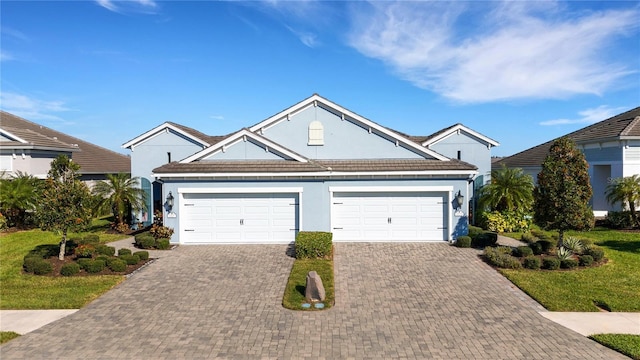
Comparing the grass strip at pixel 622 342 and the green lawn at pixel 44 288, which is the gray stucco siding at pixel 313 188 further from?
the grass strip at pixel 622 342

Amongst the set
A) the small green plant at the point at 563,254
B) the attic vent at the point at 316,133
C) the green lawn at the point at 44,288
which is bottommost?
the green lawn at the point at 44,288

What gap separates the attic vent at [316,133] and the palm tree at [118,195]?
999cm

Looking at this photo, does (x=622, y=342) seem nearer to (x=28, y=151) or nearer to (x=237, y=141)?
(x=237, y=141)

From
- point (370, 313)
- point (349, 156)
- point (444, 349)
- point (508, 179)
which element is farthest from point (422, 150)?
point (444, 349)

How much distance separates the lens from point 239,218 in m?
17.3

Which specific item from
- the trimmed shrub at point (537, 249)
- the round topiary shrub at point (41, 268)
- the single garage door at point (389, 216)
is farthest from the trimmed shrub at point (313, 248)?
the round topiary shrub at point (41, 268)

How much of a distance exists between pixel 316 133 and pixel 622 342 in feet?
47.7

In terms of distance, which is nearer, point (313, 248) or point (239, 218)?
point (313, 248)

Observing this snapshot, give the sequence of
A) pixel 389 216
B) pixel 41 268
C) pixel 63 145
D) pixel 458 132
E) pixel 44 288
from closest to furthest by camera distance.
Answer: pixel 44 288, pixel 41 268, pixel 389 216, pixel 458 132, pixel 63 145

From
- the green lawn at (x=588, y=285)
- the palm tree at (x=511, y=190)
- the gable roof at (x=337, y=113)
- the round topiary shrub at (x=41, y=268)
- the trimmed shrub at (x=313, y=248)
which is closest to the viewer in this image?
the green lawn at (x=588, y=285)

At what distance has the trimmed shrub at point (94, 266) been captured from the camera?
42.3ft

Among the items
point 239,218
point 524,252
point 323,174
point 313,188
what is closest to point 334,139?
point 323,174

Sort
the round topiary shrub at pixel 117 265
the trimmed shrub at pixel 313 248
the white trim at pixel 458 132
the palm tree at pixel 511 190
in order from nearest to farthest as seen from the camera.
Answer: the round topiary shrub at pixel 117 265 < the trimmed shrub at pixel 313 248 < the palm tree at pixel 511 190 < the white trim at pixel 458 132

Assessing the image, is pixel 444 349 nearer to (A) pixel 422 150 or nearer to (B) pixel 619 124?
(A) pixel 422 150
